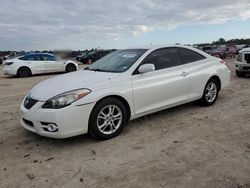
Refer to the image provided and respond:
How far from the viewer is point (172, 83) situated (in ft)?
17.7

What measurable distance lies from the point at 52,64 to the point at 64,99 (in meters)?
13.3

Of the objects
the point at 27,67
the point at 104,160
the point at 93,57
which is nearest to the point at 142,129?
the point at 104,160

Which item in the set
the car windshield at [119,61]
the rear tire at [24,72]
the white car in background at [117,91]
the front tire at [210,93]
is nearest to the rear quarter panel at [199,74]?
the white car in background at [117,91]

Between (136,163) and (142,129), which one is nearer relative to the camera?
(136,163)

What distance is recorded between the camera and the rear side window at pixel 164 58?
5305 mm

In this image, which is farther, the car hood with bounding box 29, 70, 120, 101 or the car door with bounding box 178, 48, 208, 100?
the car door with bounding box 178, 48, 208, 100

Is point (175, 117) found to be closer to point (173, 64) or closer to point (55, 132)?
point (173, 64)

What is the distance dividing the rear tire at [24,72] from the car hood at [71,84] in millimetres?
11660

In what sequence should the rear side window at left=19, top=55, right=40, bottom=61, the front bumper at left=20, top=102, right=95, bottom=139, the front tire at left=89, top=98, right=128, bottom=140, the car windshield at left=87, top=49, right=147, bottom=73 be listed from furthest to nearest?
the rear side window at left=19, top=55, right=40, bottom=61
the car windshield at left=87, top=49, right=147, bottom=73
the front tire at left=89, top=98, right=128, bottom=140
the front bumper at left=20, top=102, right=95, bottom=139

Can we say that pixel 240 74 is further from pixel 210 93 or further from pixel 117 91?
pixel 117 91

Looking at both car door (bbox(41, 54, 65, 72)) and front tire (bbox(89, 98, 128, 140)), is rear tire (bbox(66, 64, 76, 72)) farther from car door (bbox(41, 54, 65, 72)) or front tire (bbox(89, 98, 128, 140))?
front tire (bbox(89, 98, 128, 140))

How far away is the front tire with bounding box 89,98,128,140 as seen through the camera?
14.2 ft

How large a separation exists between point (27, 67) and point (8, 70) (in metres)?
1.03

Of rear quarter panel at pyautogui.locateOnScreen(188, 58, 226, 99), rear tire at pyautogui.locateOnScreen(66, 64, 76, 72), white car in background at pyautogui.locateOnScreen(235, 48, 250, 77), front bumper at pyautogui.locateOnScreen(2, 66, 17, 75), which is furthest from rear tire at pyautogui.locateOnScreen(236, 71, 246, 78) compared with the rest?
front bumper at pyautogui.locateOnScreen(2, 66, 17, 75)
